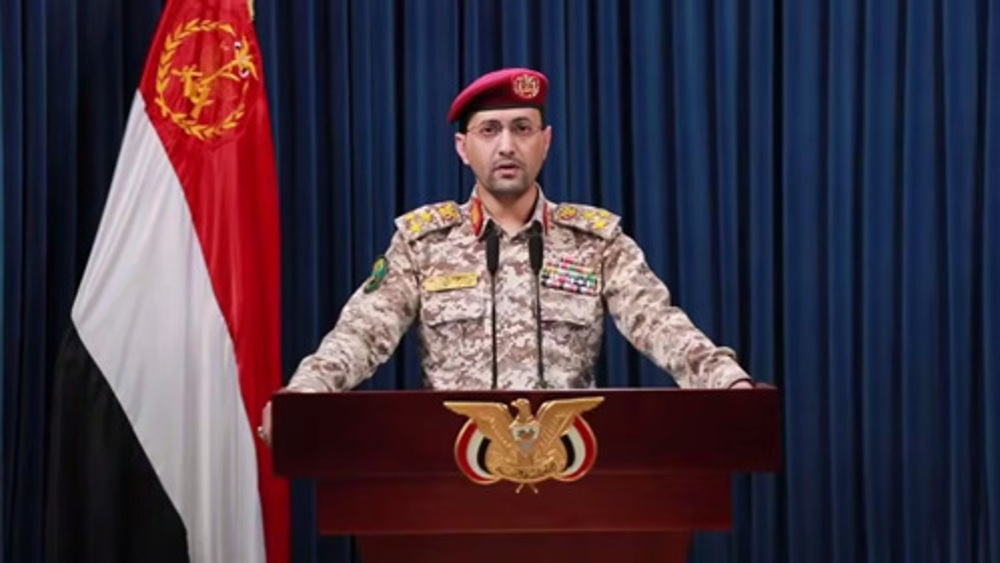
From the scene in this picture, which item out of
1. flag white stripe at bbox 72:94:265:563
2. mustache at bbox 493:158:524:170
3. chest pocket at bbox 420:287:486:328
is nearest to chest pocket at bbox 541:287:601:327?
chest pocket at bbox 420:287:486:328

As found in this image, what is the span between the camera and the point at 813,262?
11.2ft

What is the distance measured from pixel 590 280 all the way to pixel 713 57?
3.70 ft

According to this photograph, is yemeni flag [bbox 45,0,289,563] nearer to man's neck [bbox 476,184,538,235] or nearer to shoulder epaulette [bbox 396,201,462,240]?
shoulder epaulette [bbox 396,201,462,240]

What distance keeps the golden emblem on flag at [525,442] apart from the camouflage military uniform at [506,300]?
23.5 inches

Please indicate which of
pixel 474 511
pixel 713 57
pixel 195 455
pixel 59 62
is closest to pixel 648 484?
pixel 474 511

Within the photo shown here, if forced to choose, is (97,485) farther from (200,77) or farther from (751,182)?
(751,182)

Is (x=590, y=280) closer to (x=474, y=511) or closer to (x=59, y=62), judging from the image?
(x=474, y=511)

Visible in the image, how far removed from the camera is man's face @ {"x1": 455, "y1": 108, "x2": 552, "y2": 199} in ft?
8.37

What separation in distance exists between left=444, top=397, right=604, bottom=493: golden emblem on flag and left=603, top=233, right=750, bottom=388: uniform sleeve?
0.35 m

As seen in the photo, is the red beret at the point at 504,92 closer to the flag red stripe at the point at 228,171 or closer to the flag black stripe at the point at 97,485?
the flag red stripe at the point at 228,171

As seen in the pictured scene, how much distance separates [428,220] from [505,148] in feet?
0.78

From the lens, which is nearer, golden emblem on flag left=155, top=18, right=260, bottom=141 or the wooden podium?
the wooden podium

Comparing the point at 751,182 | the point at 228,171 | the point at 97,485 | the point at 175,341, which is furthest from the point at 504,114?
the point at 97,485

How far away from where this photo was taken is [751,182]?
343cm
